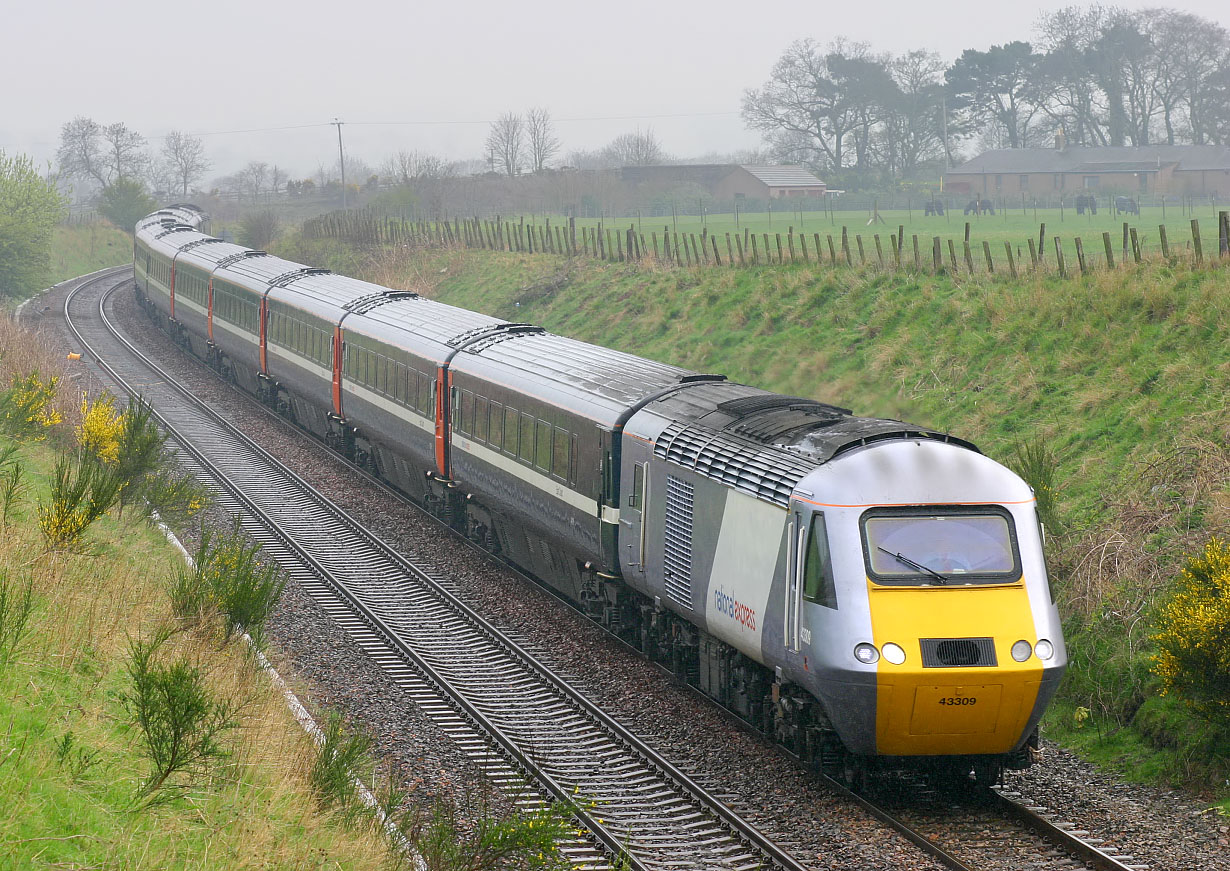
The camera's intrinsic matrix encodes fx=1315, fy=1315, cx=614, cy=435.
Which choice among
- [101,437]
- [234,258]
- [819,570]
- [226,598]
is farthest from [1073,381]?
[234,258]

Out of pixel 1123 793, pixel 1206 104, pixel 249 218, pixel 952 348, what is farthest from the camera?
pixel 1206 104

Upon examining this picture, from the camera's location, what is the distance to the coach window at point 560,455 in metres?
16.2

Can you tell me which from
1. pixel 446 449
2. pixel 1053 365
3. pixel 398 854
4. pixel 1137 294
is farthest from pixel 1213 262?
pixel 398 854

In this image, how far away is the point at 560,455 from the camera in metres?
16.4

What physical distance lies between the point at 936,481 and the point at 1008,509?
608mm

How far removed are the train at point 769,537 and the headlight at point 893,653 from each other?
0.03 feet

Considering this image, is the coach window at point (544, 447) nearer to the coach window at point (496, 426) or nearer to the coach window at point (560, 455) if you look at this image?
the coach window at point (560, 455)

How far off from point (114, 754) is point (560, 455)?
8.21 meters

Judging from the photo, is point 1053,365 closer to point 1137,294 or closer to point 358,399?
point 1137,294

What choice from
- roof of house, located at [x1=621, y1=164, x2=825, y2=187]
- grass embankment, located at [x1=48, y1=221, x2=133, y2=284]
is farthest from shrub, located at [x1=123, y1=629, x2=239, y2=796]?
roof of house, located at [x1=621, y1=164, x2=825, y2=187]

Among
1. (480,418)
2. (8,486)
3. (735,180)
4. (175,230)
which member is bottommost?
(480,418)

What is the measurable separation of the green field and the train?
2094 centimetres

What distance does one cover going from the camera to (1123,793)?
10891 millimetres

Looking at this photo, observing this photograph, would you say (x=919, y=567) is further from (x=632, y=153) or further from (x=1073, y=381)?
(x=632, y=153)
